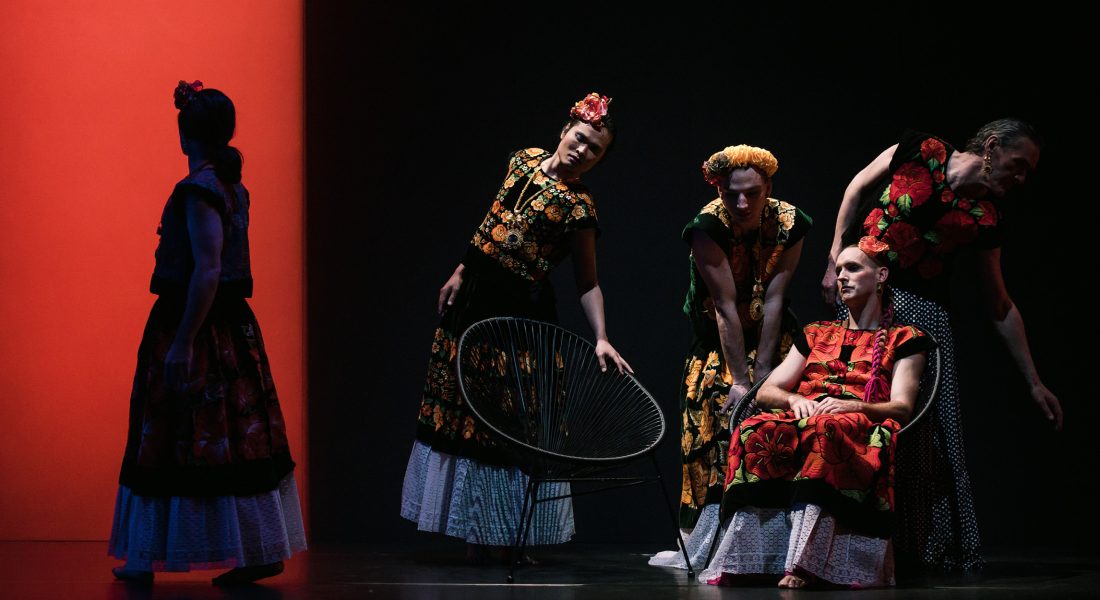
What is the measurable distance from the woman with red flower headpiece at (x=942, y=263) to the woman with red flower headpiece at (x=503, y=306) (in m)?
0.78

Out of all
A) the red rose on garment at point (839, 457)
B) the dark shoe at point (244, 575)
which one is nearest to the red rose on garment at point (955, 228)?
the red rose on garment at point (839, 457)

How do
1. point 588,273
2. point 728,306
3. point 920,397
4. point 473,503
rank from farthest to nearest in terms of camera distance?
point 588,273 < point 473,503 < point 728,306 < point 920,397

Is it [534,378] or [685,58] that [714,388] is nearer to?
[534,378]

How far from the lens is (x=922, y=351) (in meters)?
3.17

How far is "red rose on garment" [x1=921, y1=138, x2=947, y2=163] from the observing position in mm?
3463

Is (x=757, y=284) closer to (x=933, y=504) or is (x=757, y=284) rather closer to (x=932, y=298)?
(x=932, y=298)

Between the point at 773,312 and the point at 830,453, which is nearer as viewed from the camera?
the point at 830,453

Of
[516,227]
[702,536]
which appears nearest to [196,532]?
[516,227]

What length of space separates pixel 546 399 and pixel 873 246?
40.9 inches

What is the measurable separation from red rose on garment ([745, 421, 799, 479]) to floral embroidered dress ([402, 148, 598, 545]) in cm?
82

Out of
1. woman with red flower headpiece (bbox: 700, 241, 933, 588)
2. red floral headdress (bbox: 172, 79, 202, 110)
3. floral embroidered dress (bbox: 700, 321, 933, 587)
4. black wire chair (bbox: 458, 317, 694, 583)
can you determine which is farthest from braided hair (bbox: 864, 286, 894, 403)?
red floral headdress (bbox: 172, 79, 202, 110)

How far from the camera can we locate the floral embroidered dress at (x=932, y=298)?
3.37 metres

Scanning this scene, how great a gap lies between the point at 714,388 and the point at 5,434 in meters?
2.66

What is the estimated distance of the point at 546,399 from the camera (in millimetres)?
3623
